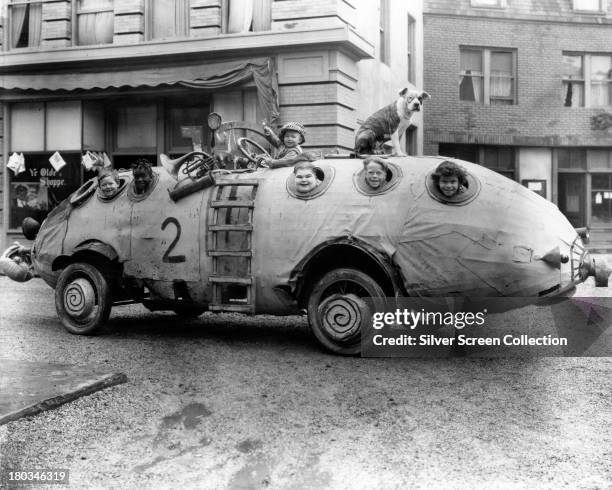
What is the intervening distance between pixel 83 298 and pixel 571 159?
20.9 meters

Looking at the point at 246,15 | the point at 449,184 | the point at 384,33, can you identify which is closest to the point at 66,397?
the point at 449,184

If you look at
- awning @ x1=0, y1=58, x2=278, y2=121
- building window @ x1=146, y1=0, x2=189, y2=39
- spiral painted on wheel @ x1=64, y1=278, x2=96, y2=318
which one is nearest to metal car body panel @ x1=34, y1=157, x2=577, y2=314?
spiral painted on wheel @ x1=64, y1=278, x2=96, y2=318

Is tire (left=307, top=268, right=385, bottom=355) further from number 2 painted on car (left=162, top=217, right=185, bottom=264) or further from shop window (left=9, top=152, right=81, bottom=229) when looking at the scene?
shop window (left=9, top=152, right=81, bottom=229)

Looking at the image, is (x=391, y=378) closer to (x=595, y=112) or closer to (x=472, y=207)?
(x=472, y=207)

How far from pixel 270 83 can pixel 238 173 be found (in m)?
7.36

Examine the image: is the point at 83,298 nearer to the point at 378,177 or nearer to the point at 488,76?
the point at 378,177

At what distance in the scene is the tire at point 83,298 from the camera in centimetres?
853

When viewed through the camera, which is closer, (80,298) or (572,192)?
(80,298)

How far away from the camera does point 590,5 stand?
1002 inches

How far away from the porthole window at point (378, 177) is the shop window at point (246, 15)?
9.49m

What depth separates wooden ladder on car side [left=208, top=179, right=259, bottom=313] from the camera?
776 centimetres

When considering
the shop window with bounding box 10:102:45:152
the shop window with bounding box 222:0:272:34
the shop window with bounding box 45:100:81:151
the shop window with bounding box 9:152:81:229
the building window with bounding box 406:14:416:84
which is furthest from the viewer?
the building window with bounding box 406:14:416:84

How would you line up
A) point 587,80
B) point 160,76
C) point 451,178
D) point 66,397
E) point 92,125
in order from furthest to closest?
1. point 587,80
2. point 92,125
3. point 160,76
4. point 451,178
5. point 66,397

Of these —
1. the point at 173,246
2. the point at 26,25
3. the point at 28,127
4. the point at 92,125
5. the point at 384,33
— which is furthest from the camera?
the point at 384,33
